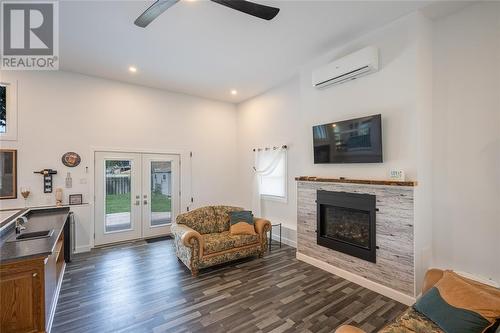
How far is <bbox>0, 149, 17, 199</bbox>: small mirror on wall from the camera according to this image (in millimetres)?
4133

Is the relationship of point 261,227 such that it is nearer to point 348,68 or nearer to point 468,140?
point 348,68

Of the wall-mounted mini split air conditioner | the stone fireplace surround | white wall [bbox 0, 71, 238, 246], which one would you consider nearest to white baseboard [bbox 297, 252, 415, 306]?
the stone fireplace surround

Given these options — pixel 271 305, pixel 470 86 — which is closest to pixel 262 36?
pixel 470 86

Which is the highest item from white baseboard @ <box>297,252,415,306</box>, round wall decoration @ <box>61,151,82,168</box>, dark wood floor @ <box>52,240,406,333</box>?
round wall decoration @ <box>61,151,82,168</box>

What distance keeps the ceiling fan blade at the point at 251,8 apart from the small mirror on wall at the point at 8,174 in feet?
15.2

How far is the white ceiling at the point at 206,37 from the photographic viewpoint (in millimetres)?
2893

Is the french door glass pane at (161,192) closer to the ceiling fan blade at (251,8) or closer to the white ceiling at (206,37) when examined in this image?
the white ceiling at (206,37)

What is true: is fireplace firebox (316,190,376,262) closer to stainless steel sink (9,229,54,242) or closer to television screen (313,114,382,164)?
television screen (313,114,382,164)

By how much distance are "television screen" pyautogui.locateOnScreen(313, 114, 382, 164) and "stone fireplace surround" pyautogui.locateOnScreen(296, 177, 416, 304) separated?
35cm

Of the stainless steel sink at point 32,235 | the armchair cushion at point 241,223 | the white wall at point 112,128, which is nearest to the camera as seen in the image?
the stainless steel sink at point 32,235

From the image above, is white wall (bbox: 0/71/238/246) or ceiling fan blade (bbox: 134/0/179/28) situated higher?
ceiling fan blade (bbox: 134/0/179/28)

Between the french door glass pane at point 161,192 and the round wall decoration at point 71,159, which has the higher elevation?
the round wall decoration at point 71,159

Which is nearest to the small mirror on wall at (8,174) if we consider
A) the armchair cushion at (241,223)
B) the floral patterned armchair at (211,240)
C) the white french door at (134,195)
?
the white french door at (134,195)

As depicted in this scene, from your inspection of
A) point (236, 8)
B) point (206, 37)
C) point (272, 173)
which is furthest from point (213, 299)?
point (206, 37)
